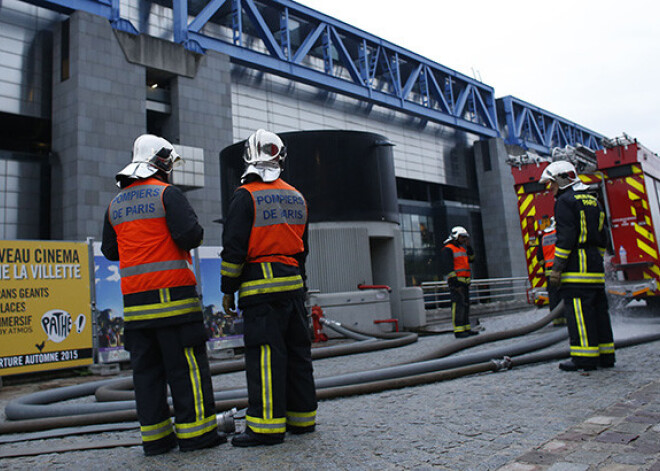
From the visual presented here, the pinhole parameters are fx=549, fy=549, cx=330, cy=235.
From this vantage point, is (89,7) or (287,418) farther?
(89,7)

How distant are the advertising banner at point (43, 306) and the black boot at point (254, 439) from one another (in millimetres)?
5341

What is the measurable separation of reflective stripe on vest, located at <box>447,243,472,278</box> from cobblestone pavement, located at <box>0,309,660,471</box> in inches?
173

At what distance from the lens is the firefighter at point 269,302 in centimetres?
319

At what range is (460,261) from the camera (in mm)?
9172

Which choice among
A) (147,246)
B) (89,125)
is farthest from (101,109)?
(147,246)

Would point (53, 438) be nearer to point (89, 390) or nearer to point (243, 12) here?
point (89, 390)

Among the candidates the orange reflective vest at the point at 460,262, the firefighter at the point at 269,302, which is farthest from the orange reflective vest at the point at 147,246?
the orange reflective vest at the point at 460,262

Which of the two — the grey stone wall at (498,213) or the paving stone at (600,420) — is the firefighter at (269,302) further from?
the grey stone wall at (498,213)

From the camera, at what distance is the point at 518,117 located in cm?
3903

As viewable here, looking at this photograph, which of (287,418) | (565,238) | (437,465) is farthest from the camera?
(565,238)

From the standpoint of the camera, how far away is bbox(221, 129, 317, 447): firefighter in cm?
319

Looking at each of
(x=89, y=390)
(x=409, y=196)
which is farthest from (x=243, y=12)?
(x=89, y=390)

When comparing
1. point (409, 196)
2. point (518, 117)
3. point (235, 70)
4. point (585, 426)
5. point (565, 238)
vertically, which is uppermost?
point (518, 117)

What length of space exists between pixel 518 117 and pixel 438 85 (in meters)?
8.28
